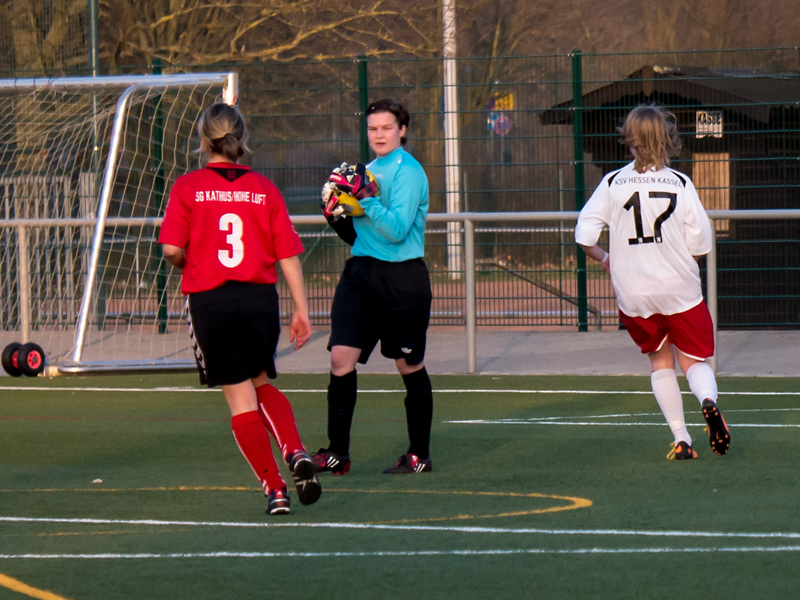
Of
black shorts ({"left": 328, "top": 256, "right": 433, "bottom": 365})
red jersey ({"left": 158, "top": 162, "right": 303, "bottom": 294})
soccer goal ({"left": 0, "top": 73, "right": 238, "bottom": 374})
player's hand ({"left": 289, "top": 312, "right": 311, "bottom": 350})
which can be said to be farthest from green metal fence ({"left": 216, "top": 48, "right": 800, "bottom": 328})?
red jersey ({"left": 158, "top": 162, "right": 303, "bottom": 294})

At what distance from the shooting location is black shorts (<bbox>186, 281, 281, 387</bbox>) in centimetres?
488

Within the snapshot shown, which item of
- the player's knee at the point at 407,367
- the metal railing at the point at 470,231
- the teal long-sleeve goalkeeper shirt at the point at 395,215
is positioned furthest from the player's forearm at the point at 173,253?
the metal railing at the point at 470,231

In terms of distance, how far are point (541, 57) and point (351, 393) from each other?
22.3ft

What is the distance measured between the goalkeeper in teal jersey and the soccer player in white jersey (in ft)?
2.87

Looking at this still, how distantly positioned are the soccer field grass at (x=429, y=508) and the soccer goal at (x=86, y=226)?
9.86ft

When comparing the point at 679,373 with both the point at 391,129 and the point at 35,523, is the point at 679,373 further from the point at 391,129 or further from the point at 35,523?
the point at 35,523

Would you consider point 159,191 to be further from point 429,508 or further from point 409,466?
point 429,508

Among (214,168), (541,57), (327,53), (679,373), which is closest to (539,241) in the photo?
(541,57)

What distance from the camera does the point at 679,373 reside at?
930 centimetres

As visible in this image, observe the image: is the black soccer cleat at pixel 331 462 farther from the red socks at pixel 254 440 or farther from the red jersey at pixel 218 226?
the red jersey at pixel 218 226

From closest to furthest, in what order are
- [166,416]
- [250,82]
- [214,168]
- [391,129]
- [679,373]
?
[214,168] < [391,129] < [166,416] < [679,373] < [250,82]

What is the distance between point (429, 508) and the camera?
5.18 m

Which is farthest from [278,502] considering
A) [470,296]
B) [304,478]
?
[470,296]

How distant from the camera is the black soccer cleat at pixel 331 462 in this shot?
595 centimetres
